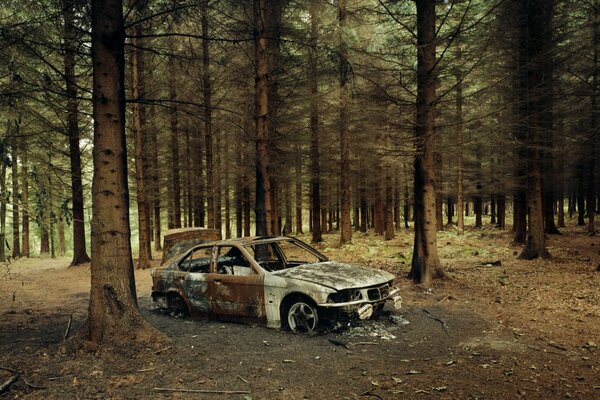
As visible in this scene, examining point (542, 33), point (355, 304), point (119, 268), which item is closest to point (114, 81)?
point (119, 268)

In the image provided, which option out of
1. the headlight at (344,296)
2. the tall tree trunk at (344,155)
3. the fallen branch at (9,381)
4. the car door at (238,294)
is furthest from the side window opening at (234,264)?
the tall tree trunk at (344,155)

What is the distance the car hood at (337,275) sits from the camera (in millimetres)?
6219

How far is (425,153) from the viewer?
392 inches

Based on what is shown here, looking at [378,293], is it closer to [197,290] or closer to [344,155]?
[197,290]

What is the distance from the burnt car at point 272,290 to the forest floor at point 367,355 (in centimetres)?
31

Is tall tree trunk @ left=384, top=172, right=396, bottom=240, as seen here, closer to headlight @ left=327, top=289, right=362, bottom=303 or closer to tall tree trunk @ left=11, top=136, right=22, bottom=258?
headlight @ left=327, top=289, right=362, bottom=303

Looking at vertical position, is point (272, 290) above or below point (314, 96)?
below

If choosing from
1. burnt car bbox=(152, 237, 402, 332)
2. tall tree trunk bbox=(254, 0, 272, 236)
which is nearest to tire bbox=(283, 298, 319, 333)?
burnt car bbox=(152, 237, 402, 332)

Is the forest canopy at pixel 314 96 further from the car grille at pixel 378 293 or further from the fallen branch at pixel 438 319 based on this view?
the car grille at pixel 378 293

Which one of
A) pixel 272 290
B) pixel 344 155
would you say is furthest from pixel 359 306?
pixel 344 155

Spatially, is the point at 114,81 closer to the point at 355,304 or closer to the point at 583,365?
the point at 355,304

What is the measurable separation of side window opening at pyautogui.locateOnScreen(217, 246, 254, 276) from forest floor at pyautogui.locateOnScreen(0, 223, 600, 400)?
1015mm

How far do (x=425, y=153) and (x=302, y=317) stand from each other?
18.7ft

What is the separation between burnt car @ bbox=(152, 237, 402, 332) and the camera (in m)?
6.14
